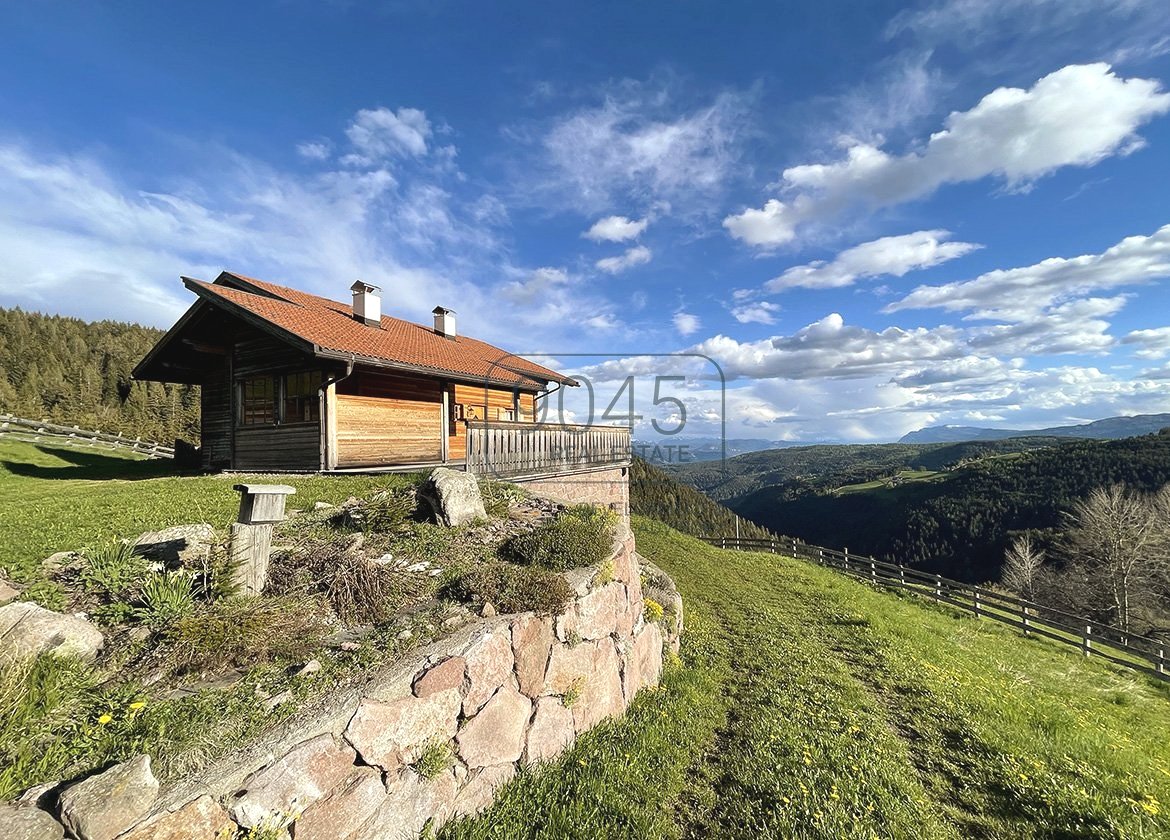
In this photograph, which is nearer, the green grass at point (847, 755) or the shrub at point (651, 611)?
the green grass at point (847, 755)

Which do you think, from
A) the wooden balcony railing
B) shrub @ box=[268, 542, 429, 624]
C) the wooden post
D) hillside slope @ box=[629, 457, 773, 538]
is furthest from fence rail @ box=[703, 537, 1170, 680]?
hillside slope @ box=[629, 457, 773, 538]

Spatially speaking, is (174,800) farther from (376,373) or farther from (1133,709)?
(1133,709)

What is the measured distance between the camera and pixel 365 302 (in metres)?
17.7

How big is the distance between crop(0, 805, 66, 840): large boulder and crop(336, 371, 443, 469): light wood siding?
12.2 meters

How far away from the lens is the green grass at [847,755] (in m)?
4.15

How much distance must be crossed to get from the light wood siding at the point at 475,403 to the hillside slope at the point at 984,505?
269 ft

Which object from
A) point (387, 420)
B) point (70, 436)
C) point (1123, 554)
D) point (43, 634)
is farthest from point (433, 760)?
point (70, 436)

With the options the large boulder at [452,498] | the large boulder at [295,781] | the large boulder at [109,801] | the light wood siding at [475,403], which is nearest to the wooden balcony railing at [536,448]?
the light wood siding at [475,403]

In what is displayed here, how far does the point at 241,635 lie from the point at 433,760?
5.92 ft

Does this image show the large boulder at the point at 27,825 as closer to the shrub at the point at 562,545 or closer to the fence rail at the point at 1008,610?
the shrub at the point at 562,545

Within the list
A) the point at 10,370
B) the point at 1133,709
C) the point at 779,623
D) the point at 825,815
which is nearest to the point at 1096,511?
the point at 1133,709

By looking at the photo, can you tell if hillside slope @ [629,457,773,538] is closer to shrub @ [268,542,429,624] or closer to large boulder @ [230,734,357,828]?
shrub @ [268,542,429,624]

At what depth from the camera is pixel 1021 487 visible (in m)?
84.1

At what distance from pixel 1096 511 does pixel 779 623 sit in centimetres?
3136
